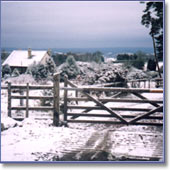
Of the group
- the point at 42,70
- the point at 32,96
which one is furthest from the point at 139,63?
the point at 32,96

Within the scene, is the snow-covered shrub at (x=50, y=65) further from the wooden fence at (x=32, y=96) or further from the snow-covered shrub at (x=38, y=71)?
the wooden fence at (x=32, y=96)

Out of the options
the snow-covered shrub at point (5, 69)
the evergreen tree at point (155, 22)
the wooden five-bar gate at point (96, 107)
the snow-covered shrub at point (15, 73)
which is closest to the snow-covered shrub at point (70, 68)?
the wooden five-bar gate at point (96, 107)

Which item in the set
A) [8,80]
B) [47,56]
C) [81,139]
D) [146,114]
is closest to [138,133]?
[146,114]

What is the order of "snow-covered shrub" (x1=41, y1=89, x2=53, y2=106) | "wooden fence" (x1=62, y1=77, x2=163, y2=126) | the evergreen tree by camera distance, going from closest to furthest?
the evergreen tree
"wooden fence" (x1=62, y1=77, x2=163, y2=126)
"snow-covered shrub" (x1=41, y1=89, x2=53, y2=106)

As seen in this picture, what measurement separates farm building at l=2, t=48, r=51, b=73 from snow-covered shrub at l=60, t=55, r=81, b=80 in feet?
0.98

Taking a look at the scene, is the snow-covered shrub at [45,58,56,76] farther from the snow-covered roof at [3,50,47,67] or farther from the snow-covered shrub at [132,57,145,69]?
the snow-covered shrub at [132,57,145,69]

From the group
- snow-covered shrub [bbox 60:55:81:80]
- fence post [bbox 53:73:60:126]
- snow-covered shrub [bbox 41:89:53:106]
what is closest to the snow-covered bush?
snow-covered shrub [bbox 60:55:81:80]

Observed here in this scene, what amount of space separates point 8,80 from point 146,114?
2271 millimetres

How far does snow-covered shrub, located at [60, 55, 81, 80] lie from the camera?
537cm

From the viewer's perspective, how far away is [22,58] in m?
5.27

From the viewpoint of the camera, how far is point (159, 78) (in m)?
5.30

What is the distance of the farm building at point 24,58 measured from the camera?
5246 mm

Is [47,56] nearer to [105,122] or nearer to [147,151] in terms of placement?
[105,122]

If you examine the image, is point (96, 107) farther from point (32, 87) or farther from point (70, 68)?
point (32, 87)
